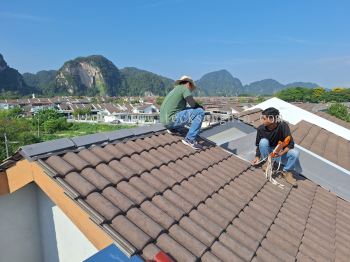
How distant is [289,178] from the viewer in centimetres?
482

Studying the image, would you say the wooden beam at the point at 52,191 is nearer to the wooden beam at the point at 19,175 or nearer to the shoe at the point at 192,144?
the wooden beam at the point at 19,175

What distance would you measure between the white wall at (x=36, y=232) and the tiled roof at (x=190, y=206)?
0.46 m

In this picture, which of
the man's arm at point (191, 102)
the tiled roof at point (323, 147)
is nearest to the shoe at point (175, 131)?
the man's arm at point (191, 102)

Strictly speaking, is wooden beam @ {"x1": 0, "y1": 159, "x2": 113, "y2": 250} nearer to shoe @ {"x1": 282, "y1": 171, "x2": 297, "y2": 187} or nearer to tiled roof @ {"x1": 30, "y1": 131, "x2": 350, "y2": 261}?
tiled roof @ {"x1": 30, "y1": 131, "x2": 350, "y2": 261}

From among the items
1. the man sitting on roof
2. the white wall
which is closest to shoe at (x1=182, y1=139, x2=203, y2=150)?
the man sitting on roof

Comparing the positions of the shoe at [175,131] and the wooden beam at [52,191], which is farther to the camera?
the shoe at [175,131]

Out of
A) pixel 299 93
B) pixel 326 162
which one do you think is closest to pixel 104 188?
pixel 326 162

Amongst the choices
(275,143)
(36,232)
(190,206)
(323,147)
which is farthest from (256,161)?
(36,232)

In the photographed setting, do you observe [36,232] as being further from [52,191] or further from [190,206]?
[190,206]

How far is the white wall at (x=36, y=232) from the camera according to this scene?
269cm

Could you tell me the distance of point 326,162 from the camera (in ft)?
18.6

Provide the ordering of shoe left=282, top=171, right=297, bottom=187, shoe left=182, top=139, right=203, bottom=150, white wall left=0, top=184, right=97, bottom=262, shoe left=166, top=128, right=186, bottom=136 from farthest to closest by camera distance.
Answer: shoe left=166, top=128, right=186, bottom=136 → shoe left=282, top=171, right=297, bottom=187 → shoe left=182, top=139, right=203, bottom=150 → white wall left=0, top=184, right=97, bottom=262

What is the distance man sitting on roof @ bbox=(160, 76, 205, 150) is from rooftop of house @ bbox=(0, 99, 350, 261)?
1.05 ft

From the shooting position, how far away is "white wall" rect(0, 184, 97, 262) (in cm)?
269
